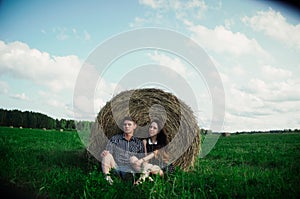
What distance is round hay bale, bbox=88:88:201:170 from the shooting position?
4848 millimetres

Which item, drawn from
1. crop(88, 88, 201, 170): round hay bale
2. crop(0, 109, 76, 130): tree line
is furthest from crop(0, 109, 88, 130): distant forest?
crop(88, 88, 201, 170): round hay bale

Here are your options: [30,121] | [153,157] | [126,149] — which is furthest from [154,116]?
[30,121]

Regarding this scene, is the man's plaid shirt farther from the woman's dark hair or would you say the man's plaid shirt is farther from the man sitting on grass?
the woman's dark hair

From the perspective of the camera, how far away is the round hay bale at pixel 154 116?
15.9 feet

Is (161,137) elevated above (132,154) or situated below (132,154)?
above

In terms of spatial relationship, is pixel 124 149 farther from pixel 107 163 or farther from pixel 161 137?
pixel 161 137

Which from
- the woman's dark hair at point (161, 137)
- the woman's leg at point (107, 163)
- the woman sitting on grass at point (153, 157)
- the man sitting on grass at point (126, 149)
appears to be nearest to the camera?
the woman's leg at point (107, 163)

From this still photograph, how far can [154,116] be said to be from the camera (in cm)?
535

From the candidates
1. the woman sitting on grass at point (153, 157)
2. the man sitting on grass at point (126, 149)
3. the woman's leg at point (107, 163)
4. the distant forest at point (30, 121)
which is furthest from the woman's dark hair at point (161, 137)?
the distant forest at point (30, 121)

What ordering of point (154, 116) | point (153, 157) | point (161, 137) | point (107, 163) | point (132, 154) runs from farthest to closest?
point (154, 116) < point (161, 137) < point (153, 157) < point (132, 154) < point (107, 163)

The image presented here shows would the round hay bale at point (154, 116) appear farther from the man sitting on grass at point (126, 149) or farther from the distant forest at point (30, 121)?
the distant forest at point (30, 121)

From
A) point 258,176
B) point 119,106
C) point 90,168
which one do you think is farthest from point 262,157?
point 90,168

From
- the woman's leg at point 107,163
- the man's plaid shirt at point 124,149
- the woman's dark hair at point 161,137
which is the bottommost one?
the woman's leg at point 107,163

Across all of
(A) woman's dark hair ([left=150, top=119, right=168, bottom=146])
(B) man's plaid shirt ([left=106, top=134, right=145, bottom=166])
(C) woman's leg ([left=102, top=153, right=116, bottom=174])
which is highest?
(A) woman's dark hair ([left=150, top=119, right=168, bottom=146])
